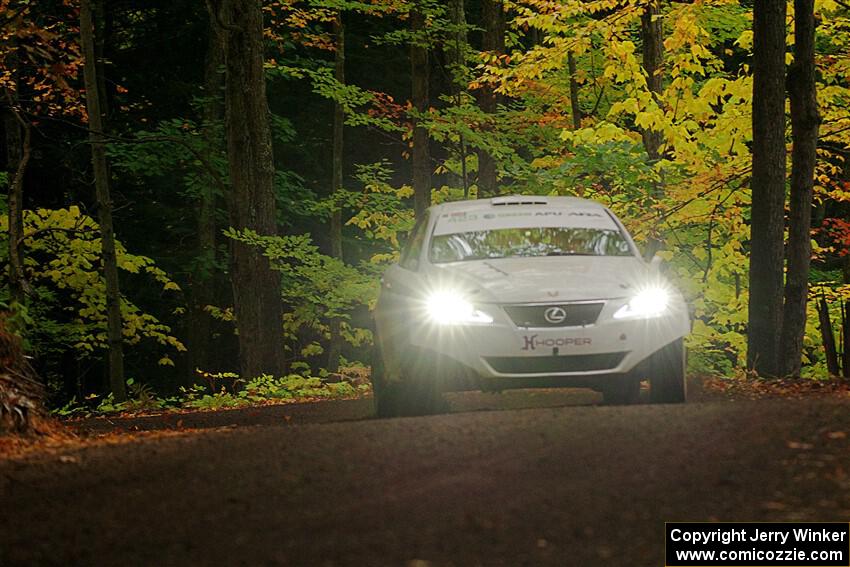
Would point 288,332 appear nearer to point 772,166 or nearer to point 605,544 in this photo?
point 772,166

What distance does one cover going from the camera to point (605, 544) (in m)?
5.05

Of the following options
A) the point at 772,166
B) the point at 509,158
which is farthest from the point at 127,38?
the point at 772,166

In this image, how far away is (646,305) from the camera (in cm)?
916

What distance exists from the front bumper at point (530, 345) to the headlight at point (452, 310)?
1.9 inches

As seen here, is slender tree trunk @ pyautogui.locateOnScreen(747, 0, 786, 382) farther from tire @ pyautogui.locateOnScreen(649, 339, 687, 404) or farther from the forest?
tire @ pyautogui.locateOnScreen(649, 339, 687, 404)

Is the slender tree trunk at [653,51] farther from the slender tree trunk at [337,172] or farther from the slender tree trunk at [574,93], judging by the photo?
the slender tree trunk at [337,172]

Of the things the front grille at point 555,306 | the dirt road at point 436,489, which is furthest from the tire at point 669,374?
the dirt road at point 436,489

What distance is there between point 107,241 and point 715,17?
1264 centimetres

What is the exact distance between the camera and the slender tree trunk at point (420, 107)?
25469 millimetres

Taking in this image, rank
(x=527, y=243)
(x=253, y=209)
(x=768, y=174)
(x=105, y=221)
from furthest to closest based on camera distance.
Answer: (x=105, y=221) → (x=253, y=209) → (x=768, y=174) → (x=527, y=243)

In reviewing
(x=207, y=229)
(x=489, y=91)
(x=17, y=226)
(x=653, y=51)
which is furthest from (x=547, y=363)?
(x=207, y=229)

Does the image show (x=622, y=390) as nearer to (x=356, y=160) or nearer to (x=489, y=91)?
(x=489, y=91)

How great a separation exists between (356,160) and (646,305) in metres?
27.0

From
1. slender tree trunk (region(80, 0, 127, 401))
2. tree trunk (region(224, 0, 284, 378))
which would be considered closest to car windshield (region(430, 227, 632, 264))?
tree trunk (region(224, 0, 284, 378))
